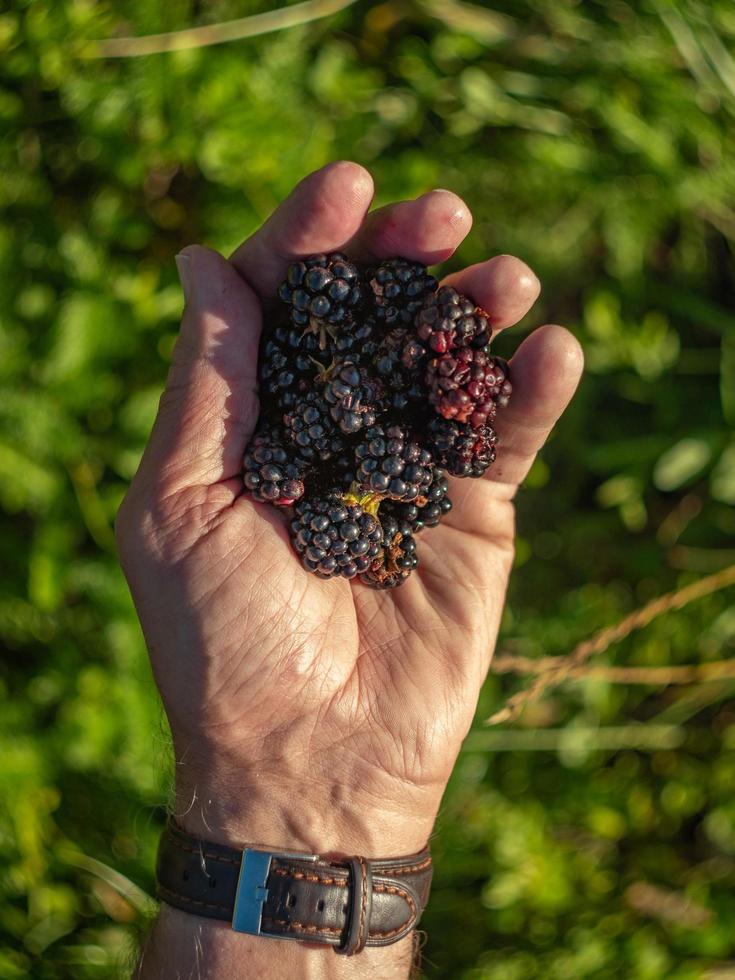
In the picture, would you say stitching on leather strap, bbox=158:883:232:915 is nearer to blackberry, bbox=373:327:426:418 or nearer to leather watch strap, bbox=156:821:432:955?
leather watch strap, bbox=156:821:432:955

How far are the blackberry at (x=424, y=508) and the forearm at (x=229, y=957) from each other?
1.55 metres

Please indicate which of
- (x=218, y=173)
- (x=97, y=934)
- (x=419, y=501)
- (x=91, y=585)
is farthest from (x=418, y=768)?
(x=218, y=173)

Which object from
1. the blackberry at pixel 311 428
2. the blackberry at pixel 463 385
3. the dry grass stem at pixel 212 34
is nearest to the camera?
the blackberry at pixel 463 385

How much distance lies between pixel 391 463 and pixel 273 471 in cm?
41

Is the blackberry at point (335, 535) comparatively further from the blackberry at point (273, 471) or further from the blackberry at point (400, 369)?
the blackberry at point (400, 369)

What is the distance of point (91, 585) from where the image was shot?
426 centimetres

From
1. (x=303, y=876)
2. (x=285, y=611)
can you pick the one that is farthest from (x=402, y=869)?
(x=285, y=611)

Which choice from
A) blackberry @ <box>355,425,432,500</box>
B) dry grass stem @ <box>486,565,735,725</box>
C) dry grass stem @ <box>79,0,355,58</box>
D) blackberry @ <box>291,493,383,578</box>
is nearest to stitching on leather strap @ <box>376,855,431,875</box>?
dry grass stem @ <box>486,565,735,725</box>

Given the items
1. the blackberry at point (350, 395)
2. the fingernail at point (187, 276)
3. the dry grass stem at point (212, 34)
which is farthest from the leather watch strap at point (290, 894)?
the dry grass stem at point (212, 34)

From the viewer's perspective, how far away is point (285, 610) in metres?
3.15

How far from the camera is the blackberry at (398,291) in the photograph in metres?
3.04

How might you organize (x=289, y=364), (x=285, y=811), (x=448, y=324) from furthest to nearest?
(x=285, y=811) < (x=289, y=364) < (x=448, y=324)

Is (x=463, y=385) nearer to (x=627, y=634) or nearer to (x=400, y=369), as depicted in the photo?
(x=400, y=369)

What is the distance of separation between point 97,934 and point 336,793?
2.11 metres
